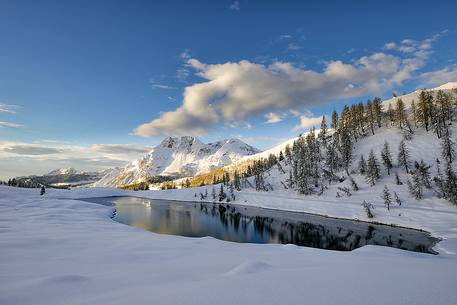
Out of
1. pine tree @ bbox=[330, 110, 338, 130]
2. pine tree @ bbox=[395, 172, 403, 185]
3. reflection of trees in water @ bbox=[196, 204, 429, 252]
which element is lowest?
reflection of trees in water @ bbox=[196, 204, 429, 252]

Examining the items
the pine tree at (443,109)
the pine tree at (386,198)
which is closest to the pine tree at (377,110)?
the pine tree at (443,109)

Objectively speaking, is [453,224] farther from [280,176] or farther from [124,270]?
[280,176]

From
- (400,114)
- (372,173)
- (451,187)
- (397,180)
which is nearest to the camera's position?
(451,187)

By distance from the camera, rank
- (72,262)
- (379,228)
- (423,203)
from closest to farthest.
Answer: (72,262) < (379,228) < (423,203)

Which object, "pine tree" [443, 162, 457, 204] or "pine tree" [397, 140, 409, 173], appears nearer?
"pine tree" [443, 162, 457, 204]

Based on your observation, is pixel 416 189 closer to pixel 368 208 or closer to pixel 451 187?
pixel 451 187

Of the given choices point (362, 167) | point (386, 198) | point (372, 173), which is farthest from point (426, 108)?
point (386, 198)

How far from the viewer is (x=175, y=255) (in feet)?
40.1

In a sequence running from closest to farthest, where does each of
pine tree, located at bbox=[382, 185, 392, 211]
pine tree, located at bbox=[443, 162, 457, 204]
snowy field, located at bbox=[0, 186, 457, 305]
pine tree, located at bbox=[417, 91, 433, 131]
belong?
snowy field, located at bbox=[0, 186, 457, 305] → pine tree, located at bbox=[443, 162, 457, 204] → pine tree, located at bbox=[382, 185, 392, 211] → pine tree, located at bbox=[417, 91, 433, 131]

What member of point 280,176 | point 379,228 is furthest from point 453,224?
point 280,176

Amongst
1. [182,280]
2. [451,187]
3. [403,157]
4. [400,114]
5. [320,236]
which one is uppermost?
[400,114]

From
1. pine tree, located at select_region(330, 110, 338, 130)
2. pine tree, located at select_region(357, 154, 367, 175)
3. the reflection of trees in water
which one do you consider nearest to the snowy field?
the reflection of trees in water

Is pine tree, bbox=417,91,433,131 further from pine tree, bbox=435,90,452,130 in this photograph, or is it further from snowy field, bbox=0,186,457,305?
snowy field, bbox=0,186,457,305

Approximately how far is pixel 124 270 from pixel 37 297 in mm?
3583
